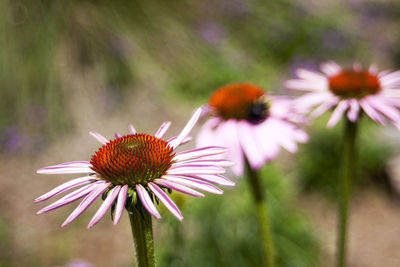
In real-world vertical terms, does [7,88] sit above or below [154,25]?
below

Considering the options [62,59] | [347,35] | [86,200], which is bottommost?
[86,200]

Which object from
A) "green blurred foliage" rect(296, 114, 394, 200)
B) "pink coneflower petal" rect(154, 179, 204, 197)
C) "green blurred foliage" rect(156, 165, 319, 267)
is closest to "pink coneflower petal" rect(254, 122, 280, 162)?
"pink coneflower petal" rect(154, 179, 204, 197)

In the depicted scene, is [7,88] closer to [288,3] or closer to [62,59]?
[62,59]

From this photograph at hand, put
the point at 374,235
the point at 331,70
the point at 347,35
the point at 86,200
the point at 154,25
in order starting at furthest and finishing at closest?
the point at 347,35 → the point at 154,25 → the point at 374,235 → the point at 331,70 → the point at 86,200

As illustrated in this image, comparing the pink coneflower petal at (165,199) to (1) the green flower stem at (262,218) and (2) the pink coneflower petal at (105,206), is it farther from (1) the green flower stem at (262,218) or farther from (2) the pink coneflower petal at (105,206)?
(1) the green flower stem at (262,218)

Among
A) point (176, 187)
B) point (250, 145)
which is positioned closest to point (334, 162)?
point (250, 145)

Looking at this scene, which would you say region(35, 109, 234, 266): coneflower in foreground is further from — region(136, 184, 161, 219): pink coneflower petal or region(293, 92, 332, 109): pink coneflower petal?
region(293, 92, 332, 109): pink coneflower petal

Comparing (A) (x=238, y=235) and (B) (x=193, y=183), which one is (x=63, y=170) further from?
(A) (x=238, y=235)

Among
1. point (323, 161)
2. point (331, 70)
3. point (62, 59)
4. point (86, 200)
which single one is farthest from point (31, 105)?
point (86, 200)
